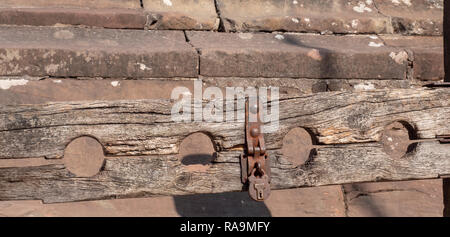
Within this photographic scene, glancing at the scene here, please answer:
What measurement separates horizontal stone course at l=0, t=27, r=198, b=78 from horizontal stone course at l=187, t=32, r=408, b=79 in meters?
0.16

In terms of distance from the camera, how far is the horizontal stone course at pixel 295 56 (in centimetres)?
341

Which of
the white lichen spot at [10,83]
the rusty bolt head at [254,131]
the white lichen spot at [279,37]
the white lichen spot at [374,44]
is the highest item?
the white lichen spot at [279,37]

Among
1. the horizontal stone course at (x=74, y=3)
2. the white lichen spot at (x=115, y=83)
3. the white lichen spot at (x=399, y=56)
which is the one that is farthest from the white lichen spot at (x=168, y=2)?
the white lichen spot at (x=399, y=56)

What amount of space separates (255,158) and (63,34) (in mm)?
1579

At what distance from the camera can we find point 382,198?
136 inches

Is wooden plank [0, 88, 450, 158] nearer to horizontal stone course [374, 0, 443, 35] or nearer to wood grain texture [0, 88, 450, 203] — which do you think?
wood grain texture [0, 88, 450, 203]

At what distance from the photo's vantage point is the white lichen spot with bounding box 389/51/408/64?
369 centimetres

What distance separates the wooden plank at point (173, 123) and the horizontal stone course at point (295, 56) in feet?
3.17

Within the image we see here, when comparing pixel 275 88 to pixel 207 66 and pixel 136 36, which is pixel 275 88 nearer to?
pixel 207 66

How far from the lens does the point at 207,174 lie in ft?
8.11

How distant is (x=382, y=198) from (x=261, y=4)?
60.9 inches

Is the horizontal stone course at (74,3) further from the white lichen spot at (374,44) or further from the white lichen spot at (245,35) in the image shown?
the white lichen spot at (374,44)
